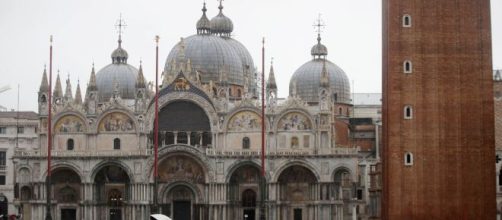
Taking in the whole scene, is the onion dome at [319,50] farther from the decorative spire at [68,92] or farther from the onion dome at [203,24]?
the decorative spire at [68,92]

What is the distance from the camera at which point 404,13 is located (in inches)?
2581

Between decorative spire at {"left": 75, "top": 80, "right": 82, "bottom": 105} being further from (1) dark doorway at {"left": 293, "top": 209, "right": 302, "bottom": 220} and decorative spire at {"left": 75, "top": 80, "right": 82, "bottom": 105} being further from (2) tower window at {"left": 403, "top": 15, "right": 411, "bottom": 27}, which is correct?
(2) tower window at {"left": 403, "top": 15, "right": 411, "bottom": 27}

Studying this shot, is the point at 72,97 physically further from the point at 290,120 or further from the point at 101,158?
the point at 290,120

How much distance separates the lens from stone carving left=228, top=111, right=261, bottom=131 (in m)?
90.8

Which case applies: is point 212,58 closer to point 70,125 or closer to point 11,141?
point 70,125

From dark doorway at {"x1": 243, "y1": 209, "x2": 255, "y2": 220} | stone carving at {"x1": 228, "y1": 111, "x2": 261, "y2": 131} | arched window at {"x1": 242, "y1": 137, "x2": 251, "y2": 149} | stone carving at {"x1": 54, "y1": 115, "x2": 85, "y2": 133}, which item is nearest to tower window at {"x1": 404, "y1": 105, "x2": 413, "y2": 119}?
stone carving at {"x1": 228, "y1": 111, "x2": 261, "y2": 131}

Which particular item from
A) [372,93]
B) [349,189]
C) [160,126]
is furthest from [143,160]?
[372,93]

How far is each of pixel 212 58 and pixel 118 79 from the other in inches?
483

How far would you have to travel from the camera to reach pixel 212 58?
102 metres

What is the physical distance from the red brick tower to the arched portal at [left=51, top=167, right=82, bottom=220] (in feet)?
118

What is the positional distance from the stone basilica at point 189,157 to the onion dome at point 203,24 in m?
12.1

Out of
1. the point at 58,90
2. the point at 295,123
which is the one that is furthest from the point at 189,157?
the point at 58,90

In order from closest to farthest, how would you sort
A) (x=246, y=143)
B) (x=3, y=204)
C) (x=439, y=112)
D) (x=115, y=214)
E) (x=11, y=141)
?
(x=439, y=112), (x=246, y=143), (x=115, y=214), (x=3, y=204), (x=11, y=141)

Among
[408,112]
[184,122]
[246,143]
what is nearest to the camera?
[408,112]
